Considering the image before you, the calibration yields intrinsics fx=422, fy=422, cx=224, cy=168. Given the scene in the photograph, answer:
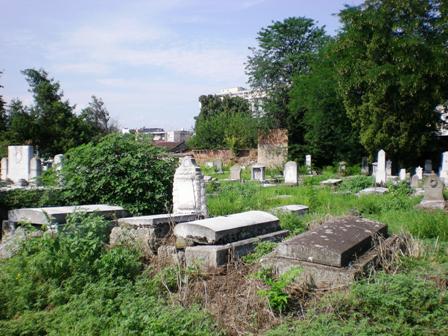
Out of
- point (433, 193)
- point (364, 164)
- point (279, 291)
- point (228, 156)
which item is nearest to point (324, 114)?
point (364, 164)

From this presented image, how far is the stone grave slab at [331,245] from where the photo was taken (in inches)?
182

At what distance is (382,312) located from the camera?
3.79 m

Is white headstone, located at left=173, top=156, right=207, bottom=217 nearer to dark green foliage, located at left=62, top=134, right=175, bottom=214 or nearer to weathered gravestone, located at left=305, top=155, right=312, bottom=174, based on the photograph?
dark green foliage, located at left=62, top=134, right=175, bottom=214

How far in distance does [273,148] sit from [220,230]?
107 feet

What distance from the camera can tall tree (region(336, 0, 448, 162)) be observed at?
26.5 meters

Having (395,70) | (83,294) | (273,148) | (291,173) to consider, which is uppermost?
(395,70)

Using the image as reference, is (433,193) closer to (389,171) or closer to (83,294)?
(83,294)

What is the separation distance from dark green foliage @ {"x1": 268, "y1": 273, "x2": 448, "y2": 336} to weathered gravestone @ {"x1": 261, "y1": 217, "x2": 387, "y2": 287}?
38cm

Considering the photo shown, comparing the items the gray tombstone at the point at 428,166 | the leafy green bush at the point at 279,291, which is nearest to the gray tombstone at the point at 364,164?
the gray tombstone at the point at 428,166

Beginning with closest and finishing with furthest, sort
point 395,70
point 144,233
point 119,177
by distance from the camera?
point 144,233, point 119,177, point 395,70

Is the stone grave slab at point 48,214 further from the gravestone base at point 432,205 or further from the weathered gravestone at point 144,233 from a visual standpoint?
the gravestone base at point 432,205

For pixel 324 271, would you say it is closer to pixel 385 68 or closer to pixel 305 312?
pixel 305 312

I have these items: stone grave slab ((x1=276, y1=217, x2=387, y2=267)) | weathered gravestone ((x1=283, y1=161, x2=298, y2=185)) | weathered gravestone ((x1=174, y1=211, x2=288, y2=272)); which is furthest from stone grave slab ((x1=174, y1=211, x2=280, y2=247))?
weathered gravestone ((x1=283, y1=161, x2=298, y2=185))

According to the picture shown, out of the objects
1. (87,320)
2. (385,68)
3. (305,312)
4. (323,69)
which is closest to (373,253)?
(305,312)
